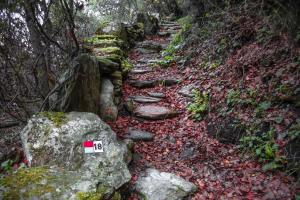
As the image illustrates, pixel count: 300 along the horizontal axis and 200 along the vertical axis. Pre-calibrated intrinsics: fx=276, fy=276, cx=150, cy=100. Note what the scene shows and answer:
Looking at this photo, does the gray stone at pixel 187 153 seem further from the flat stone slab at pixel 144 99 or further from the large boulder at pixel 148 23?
the large boulder at pixel 148 23

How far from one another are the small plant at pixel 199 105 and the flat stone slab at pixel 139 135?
1.05 metres

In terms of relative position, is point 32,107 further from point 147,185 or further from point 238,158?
point 238,158

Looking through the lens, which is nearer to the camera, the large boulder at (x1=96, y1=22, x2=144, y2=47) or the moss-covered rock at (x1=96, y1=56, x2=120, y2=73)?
the moss-covered rock at (x1=96, y1=56, x2=120, y2=73)

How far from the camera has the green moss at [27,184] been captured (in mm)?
3084

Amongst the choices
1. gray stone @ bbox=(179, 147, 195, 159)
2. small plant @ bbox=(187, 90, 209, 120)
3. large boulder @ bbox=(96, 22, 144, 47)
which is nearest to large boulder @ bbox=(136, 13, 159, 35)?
large boulder @ bbox=(96, 22, 144, 47)

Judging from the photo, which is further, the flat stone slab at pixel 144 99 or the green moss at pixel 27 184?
the flat stone slab at pixel 144 99

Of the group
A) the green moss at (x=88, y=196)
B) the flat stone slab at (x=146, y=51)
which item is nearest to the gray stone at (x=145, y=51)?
the flat stone slab at (x=146, y=51)

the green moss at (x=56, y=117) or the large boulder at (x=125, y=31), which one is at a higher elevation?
the large boulder at (x=125, y=31)

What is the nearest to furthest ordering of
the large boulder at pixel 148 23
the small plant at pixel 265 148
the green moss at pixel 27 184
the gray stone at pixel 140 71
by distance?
the green moss at pixel 27 184 < the small plant at pixel 265 148 < the gray stone at pixel 140 71 < the large boulder at pixel 148 23

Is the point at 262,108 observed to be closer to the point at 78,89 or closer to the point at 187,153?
the point at 187,153

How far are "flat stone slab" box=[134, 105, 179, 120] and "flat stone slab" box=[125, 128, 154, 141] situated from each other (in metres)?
0.61

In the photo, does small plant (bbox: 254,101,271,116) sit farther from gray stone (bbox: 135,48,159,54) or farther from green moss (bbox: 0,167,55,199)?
gray stone (bbox: 135,48,159,54)

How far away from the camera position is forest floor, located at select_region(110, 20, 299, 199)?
374cm

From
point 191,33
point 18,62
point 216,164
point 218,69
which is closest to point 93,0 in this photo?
point 191,33
